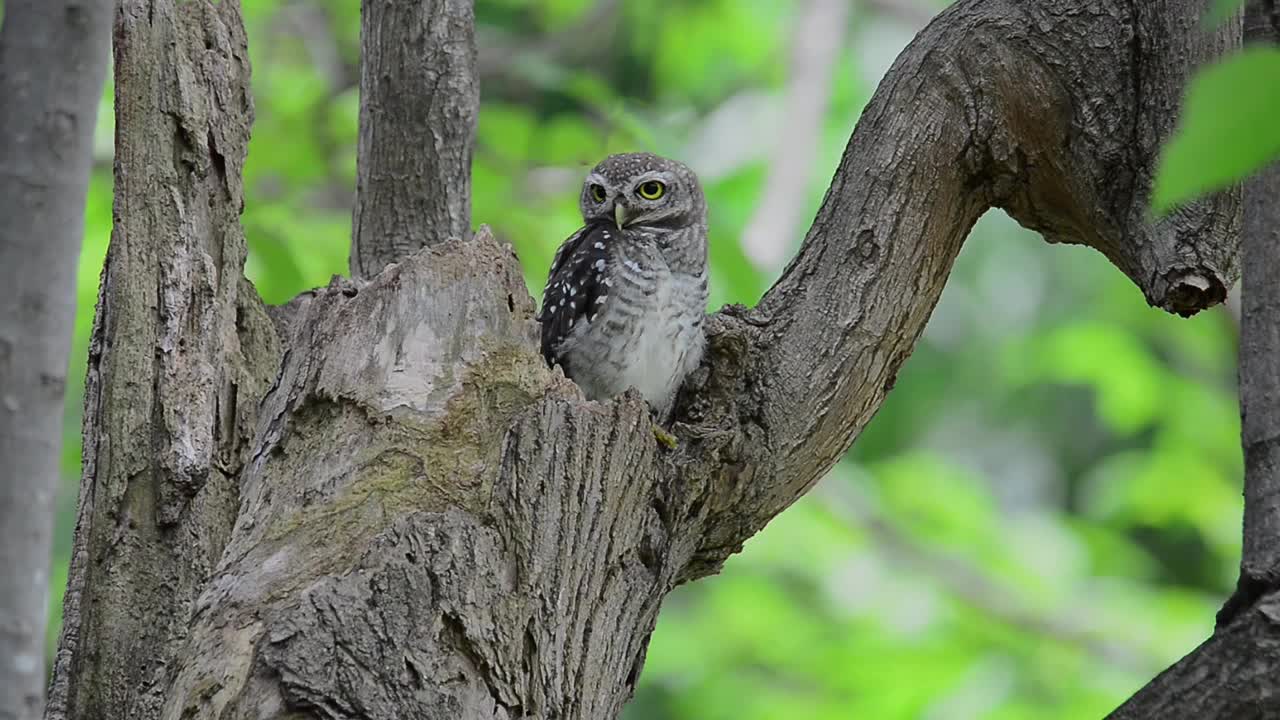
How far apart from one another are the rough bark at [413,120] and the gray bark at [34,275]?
2162 mm

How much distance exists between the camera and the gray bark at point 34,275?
194 cm

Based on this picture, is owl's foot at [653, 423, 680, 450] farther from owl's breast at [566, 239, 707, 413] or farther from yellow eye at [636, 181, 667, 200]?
yellow eye at [636, 181, 667, 200]

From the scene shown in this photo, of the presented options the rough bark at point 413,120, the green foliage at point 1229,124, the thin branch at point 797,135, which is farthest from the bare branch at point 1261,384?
the thin branch at point 797,135

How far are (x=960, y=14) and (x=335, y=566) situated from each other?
2.16m

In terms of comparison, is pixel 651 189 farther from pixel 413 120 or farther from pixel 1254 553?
pixel 1254 553

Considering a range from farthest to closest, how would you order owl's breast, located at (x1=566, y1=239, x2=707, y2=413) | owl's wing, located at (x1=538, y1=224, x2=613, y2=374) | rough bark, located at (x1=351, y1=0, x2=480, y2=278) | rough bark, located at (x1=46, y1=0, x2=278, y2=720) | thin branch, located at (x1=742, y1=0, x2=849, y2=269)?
thin branch, located at (x1=742, y1=0, x2=849, y2=269), owl's wing, located at (x1=538, y1=224, x2=613, y2=374), rough bark, located at (x1=351, y1=0, x2=480, y2=278), owl's breast, located at (x1=566, y1=239, x2=707, y2=413), rough bark, located at (x1=46, y1=0, x2=278, y2=720)

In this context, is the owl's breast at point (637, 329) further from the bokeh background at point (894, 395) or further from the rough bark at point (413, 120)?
the bokeh background at point (894, 395)

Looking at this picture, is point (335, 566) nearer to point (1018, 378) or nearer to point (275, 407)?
point (275, 407)

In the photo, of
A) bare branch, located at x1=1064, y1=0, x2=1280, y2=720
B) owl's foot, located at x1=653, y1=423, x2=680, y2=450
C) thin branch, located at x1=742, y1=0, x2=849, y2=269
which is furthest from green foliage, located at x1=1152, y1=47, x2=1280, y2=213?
thin branch, located at x1=742, y1=0, x2=849, y2=269

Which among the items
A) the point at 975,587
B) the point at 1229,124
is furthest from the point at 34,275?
the point at 975,587

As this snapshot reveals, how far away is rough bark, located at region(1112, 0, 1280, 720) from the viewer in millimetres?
2244

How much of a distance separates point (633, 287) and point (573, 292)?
0.64ft

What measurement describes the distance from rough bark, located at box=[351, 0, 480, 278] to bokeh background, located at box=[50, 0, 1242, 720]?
116 centimetres

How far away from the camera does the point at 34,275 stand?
77.5 inches
